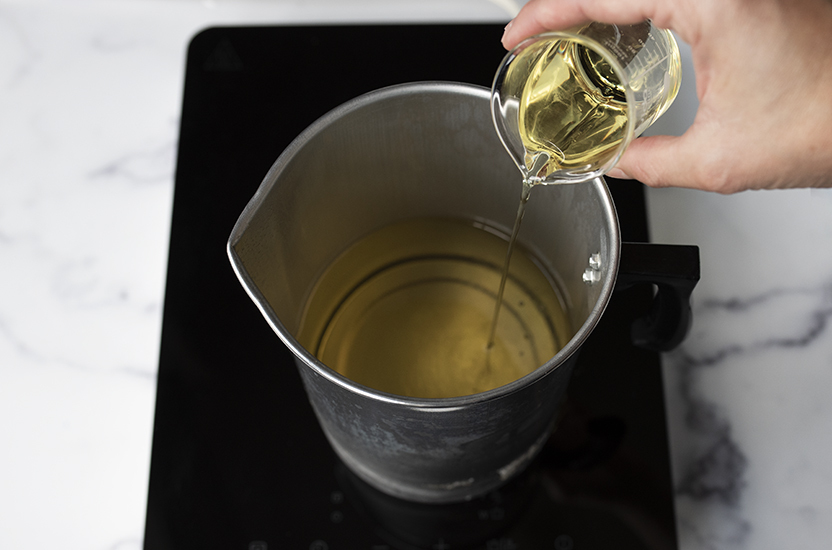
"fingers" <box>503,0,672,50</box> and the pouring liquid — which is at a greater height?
"fingers" <box>503,0,672,50</box>

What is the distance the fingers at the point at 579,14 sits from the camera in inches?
18.9

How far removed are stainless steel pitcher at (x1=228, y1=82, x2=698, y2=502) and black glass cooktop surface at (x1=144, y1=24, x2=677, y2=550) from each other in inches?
1.4

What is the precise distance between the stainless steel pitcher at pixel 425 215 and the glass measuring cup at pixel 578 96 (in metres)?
0.03

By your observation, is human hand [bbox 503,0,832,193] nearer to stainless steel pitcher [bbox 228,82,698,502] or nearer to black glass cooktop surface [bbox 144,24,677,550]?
stainless steel pitcher [bbox 228,82,698,502]

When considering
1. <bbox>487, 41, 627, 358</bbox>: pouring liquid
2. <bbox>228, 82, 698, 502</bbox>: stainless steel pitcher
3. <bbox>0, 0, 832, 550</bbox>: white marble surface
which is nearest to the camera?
<bbox>228, 82, 698, 502</bbox>: stainless steel pitcher

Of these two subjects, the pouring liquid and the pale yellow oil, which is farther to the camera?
the pale yellow oil

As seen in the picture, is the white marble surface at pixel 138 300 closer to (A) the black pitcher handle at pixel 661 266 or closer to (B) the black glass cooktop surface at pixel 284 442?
(B) the black glass cooktop surface at pixel 284 442

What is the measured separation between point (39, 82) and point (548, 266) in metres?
0.68

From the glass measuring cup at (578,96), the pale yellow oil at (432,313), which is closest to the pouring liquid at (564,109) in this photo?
the glass measuring cup at (578,96)

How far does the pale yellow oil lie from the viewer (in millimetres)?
673

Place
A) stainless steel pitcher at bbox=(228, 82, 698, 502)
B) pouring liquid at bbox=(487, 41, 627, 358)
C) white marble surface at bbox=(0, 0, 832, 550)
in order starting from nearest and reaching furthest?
stainless steel pitcher at bbox=(228, 82, 698, 502), pouring liquid at bbox=(487, 41, 627, 358), white marble surface at bbox=(0, 0, 832, 550)

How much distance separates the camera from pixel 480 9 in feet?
2.88

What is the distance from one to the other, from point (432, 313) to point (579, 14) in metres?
0.34

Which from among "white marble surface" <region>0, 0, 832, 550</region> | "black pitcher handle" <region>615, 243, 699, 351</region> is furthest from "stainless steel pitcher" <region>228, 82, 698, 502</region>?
"white marble surface" <region>0, 0, 832, 550</region>
